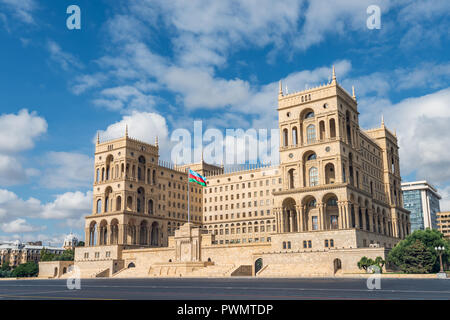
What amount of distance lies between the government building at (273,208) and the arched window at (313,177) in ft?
0.62

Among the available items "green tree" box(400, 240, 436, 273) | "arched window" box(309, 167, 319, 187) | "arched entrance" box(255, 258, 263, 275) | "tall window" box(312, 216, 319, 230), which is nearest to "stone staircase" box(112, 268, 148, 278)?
"arched entrance" box(255, 258, 263, 275)

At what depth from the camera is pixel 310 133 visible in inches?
3487

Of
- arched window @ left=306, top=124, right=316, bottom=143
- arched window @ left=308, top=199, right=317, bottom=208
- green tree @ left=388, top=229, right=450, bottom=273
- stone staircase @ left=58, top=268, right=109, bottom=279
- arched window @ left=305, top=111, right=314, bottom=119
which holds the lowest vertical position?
stone staircase @ left=58, top=268, right=109, bottom=279

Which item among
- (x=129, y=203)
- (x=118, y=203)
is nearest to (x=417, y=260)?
(x=129, y=203)

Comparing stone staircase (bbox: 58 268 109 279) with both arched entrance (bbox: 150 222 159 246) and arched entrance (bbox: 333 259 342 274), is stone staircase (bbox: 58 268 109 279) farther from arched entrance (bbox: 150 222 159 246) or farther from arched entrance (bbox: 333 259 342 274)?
arched entrance (bbox: 333 259 342 274)

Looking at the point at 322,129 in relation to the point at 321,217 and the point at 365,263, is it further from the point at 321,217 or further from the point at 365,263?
the point at 365,263

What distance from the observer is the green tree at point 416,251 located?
67.0 m

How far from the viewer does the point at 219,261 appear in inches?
3538

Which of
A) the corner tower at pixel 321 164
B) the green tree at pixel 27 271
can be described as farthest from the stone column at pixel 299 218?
the green tree at pixel 27 271

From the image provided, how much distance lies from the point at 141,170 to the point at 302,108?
50236 millimetres

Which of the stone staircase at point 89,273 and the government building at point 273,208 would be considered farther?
the stone staircase at point 89,273

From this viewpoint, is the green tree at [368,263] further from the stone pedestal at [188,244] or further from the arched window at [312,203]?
the stone pedestal at [188,244]

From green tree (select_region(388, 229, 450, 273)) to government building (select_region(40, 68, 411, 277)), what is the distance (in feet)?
7.72

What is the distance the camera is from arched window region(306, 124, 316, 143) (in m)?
87.9
